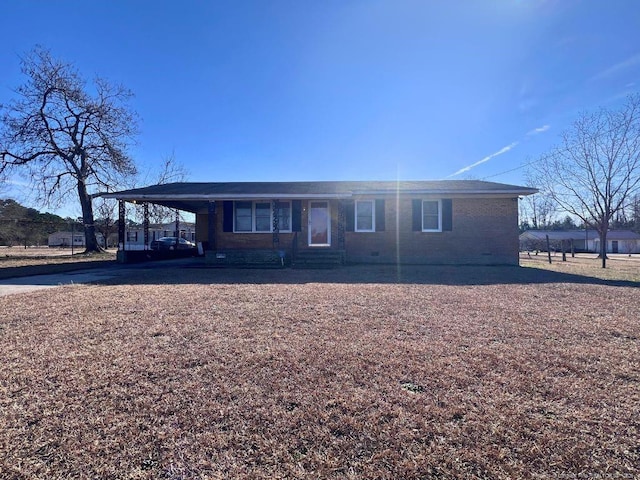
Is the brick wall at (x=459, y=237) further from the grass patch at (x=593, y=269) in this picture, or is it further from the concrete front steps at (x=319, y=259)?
the grass patch at (x=593, y=269)

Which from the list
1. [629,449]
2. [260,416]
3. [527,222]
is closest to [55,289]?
[260,416]

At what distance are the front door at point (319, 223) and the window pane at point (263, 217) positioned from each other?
1.69 metres

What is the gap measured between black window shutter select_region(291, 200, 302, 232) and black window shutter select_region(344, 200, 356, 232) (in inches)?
71.3

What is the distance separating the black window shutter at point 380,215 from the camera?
43.5 ft

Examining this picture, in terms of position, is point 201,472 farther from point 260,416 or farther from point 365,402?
point 365,402

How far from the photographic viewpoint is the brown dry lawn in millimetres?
1980

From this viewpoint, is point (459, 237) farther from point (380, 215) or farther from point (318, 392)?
point (318, 392)

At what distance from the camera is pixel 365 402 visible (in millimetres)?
2594

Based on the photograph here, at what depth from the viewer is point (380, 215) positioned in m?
13.3

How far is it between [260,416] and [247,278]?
273 inches

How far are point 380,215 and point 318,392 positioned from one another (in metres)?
11.0

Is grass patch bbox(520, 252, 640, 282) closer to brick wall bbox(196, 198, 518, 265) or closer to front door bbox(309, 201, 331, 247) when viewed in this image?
brick wall bbox(196, 198, 518, 265)

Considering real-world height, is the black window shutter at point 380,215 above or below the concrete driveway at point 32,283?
above

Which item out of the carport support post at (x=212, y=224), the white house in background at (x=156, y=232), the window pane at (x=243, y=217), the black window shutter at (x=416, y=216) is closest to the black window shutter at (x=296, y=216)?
the window pane at (x=243, y=217)
